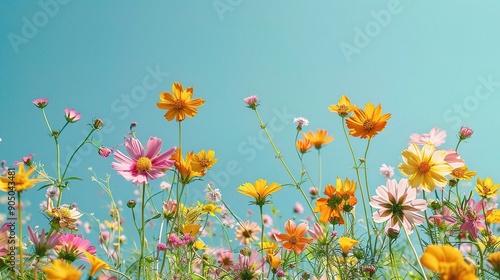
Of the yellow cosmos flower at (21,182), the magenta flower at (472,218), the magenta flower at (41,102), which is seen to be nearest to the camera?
the yellow cosmos flower at (21,182)

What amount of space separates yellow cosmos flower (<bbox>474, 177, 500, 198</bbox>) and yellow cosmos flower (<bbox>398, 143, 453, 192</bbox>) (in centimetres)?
48

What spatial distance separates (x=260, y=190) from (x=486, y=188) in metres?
0.82

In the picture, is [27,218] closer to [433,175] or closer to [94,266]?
[94,266]

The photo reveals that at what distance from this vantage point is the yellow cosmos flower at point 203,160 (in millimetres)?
1704

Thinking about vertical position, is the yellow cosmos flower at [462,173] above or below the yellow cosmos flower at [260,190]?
above

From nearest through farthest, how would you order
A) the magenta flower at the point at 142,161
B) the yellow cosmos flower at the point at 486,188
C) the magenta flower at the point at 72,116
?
the magenta flower at the point at 142,161
the yellow cosmos flower at the point at 486,188
the magenta flower at the point at 72,116

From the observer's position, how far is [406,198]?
118cm

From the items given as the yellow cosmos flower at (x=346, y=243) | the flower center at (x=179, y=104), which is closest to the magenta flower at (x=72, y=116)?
the flower center at (x=179, y=104)

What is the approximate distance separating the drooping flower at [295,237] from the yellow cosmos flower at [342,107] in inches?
25.2

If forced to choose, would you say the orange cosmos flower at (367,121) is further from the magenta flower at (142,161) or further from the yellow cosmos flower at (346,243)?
the magenta flower at (142,161)

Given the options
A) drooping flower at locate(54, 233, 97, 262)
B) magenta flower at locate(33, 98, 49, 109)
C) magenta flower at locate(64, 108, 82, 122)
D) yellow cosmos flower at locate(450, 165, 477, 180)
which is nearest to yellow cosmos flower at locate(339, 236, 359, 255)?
yellow cosmos flower at locate(450, 165, 477, 180)

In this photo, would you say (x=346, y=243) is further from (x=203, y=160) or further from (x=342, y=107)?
(x=342, y=107)

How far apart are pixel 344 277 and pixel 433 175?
16.8 inches

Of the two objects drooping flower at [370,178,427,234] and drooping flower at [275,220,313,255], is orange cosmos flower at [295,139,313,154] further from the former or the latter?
drooping flower at [370,178,427,234]
